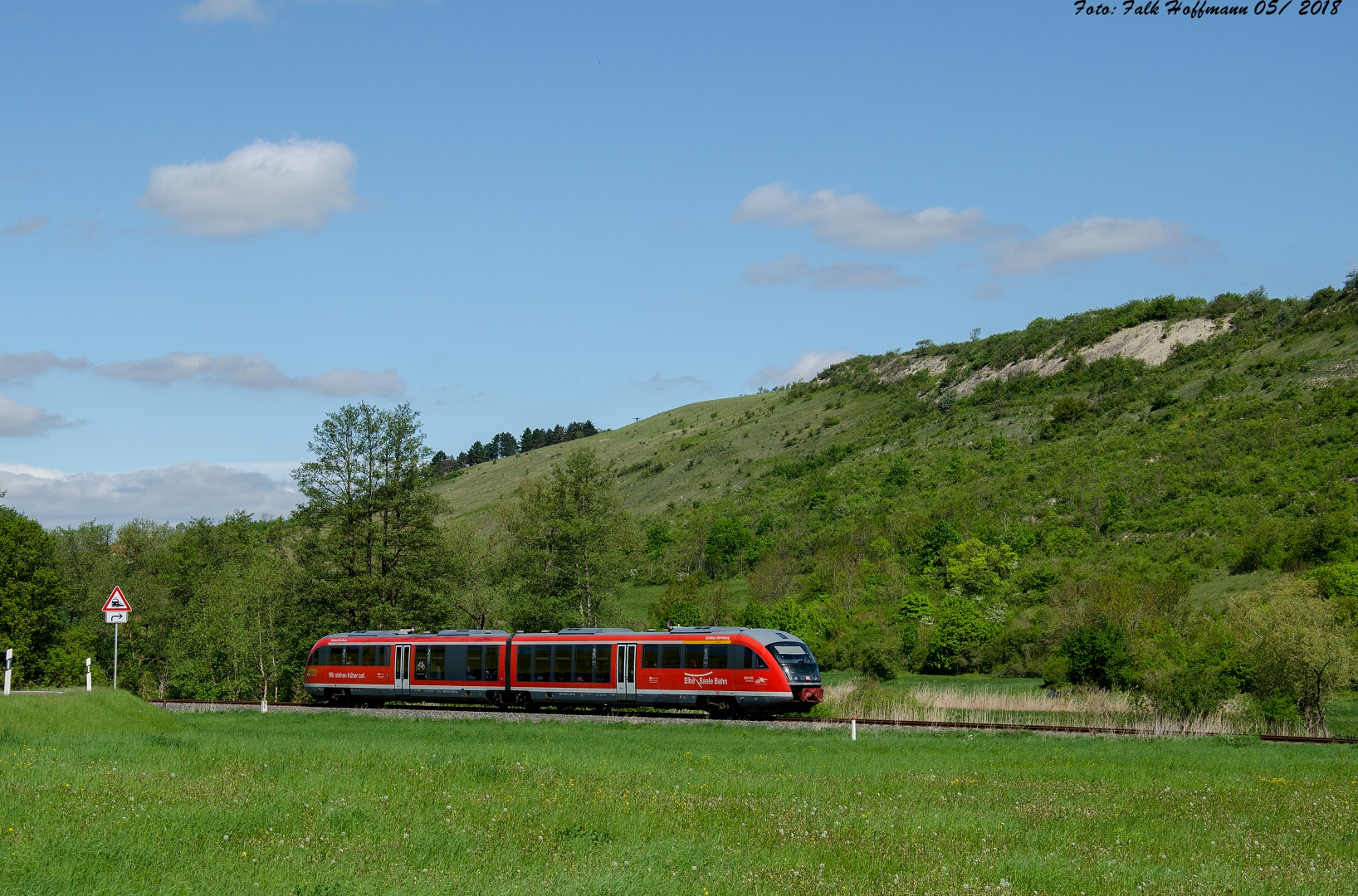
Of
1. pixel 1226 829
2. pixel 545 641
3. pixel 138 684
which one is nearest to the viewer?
pixel 1226 829

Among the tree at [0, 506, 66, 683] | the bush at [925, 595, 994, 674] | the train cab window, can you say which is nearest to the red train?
the train cab window

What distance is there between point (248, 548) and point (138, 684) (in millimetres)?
20338

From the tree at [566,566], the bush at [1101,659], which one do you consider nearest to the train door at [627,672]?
the bush at [1101,659]

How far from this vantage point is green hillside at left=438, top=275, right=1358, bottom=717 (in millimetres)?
59906

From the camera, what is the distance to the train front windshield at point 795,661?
34531mm

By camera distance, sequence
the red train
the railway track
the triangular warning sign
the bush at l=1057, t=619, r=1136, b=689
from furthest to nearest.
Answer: the bush at l=1057, t=619, r=1136, b=689, the red train, the triangular warning sign, the railway track

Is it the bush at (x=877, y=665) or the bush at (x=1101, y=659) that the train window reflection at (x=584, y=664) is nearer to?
the bush at (x=1101, y=659)

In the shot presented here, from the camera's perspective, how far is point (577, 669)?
3847 centimetres

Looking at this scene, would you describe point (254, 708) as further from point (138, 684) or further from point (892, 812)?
point (138, 684)

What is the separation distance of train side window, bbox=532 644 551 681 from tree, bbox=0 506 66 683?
39920 millimetres

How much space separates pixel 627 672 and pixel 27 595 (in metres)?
46.0

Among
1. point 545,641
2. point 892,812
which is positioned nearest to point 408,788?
point 892,812

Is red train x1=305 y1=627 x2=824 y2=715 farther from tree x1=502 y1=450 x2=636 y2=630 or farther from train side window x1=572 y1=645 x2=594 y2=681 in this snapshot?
tree x1=502 y1=450 x2=636 y2=630

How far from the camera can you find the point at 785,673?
112ft
